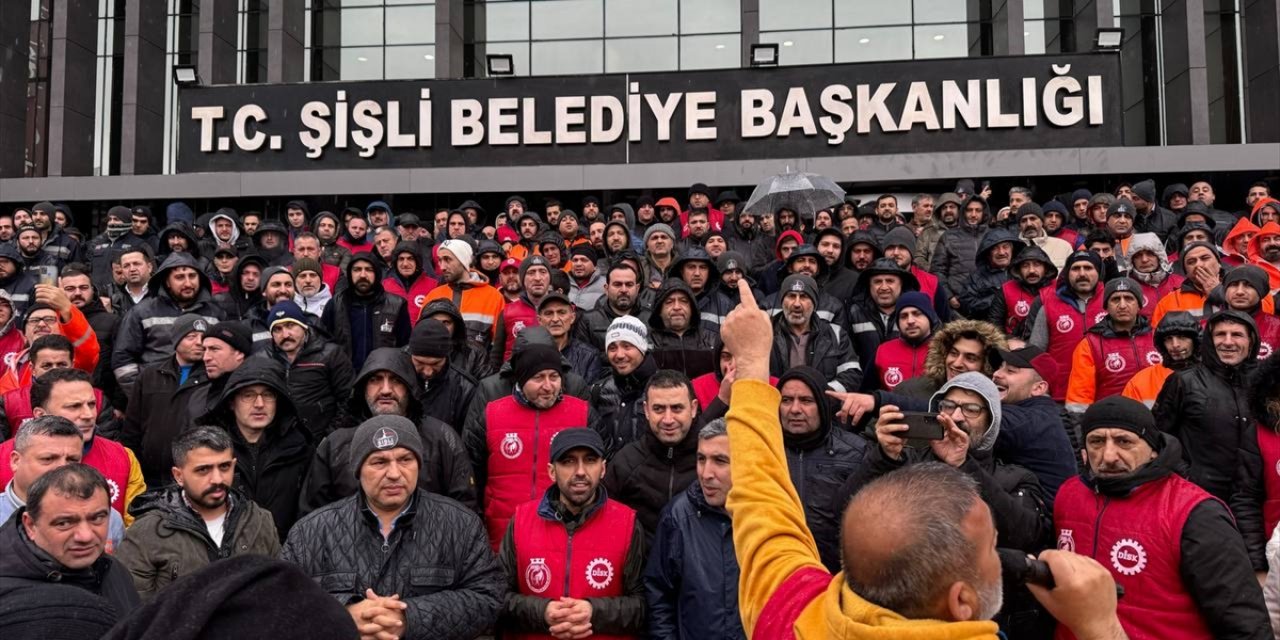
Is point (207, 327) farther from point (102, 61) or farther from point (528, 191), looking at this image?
point (102, 61)

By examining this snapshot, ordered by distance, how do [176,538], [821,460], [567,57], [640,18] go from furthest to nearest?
[567,57], [640,18], [821,460], [176,538]

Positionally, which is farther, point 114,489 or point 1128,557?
point 114,489

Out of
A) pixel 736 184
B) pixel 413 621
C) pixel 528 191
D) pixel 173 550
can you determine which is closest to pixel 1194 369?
pixel 413 621

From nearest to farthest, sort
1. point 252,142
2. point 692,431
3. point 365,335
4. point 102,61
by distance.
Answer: point 692,431
point 365,335
point 252,142
point 102,61

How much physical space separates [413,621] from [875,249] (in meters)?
7.19

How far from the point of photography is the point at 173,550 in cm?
460

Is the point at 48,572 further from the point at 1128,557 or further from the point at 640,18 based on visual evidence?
the point at 640,18

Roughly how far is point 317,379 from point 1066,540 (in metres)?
5.07

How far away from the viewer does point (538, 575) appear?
5164mm

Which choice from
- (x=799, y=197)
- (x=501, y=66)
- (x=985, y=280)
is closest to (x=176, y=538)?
(x=799, y=197)

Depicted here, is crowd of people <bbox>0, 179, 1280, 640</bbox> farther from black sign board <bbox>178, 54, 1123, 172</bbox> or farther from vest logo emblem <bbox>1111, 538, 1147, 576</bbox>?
black sign board <bbox>178, 54, 1123, 172</bbox>

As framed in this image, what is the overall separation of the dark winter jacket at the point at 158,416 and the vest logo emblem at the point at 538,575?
270cm

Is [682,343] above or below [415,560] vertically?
above

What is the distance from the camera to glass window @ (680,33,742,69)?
24797 mm
